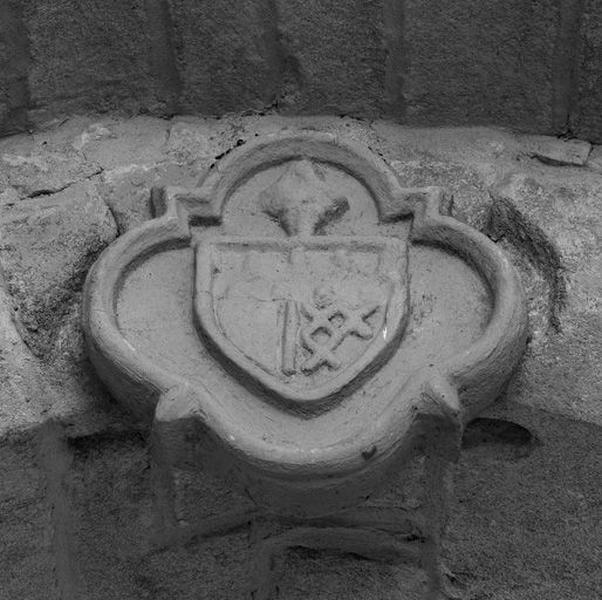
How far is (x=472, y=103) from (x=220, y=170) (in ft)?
1.21

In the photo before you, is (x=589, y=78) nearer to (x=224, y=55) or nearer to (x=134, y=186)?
(x=224, y=55)

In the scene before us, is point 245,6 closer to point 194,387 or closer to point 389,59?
point 389,59

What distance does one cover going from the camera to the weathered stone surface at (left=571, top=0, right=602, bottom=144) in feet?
5.93

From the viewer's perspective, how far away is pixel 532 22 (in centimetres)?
183

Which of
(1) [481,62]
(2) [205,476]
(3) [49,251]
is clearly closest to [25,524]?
(2) [205,476]

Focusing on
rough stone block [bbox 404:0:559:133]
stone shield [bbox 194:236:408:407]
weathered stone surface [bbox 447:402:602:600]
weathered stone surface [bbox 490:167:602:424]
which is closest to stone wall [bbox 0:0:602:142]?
rough stone block [bbox 404:0:559:133]

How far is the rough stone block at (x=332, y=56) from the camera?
186 centimetres

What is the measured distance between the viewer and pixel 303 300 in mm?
1649

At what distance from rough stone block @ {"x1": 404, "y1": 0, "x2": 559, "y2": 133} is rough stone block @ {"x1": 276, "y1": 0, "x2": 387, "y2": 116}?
5cm

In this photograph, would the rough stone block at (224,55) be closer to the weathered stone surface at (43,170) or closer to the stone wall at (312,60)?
the stone wall at (312,60)

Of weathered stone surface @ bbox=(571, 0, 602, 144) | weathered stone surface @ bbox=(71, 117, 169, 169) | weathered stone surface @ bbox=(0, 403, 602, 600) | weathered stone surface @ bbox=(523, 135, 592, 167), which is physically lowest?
weathered stone surface @ bbox=(0, 403, 602, 600)

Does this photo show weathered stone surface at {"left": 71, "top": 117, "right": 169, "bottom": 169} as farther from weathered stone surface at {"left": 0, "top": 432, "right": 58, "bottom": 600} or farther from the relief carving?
weathered stone surface at {"left": 0, "top": 432, "right": 58, "bottom": 600}

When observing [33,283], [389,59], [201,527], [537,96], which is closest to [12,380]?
[33,283]

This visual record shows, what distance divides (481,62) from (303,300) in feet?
1.51
